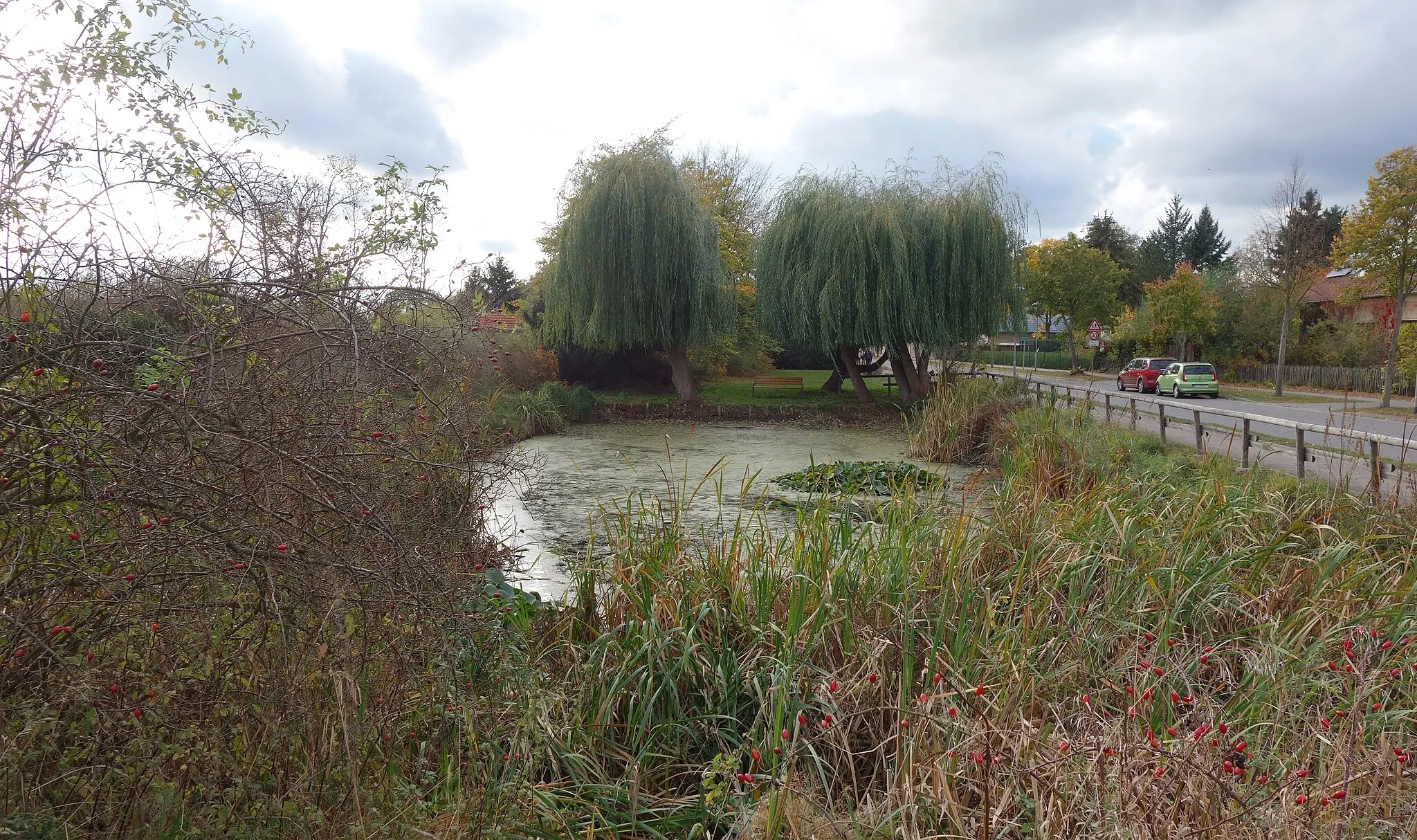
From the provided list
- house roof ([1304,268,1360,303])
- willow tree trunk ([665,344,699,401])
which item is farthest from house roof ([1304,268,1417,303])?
willow tree trunk ([665,344,699,401])

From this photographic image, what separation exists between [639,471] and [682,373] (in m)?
9.10

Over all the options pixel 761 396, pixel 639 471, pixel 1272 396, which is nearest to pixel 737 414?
pixel 761 396

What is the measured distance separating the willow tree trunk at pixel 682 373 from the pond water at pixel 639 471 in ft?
7.06

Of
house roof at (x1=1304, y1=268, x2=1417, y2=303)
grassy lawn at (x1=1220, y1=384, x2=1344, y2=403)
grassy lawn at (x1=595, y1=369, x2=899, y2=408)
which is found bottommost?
grassy lawn at (x1=1220, y1=384, x2=1344, y2=403)

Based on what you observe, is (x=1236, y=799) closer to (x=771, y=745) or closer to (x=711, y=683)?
(x=771, y=745)

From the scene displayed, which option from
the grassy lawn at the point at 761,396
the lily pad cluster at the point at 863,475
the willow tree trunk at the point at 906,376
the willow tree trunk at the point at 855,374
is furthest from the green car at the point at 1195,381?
the lily pad cluster at the point at 863,475

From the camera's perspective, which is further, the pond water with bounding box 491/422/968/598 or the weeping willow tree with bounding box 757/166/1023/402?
the weeping willow tree with bounding box 757/166/1023/402

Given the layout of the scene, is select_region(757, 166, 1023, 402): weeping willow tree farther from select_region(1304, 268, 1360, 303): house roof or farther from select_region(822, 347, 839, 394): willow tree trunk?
select_region(1304, 268, 1360, 303): house roof

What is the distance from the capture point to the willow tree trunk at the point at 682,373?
2006cm

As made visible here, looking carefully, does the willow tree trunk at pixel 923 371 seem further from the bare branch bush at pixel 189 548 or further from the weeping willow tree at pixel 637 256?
the bare branch bush at pixel 189 548

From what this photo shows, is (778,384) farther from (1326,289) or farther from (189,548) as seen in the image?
(1326,289)

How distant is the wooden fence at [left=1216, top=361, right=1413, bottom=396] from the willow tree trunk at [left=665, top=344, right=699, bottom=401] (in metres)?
14.8

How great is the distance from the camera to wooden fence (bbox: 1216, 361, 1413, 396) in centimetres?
2398

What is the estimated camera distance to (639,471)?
1127cm
